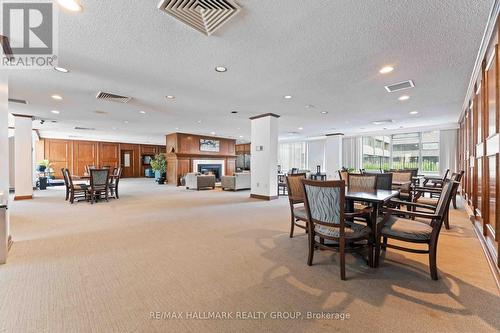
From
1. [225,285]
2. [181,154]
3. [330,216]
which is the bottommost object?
[225,285]

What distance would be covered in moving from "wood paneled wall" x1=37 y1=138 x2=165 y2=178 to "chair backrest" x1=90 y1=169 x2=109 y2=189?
916 centimetres

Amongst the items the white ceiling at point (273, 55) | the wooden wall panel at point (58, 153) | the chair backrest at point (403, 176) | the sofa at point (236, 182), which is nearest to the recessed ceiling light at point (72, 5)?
the white ceiling at point (273, 55)

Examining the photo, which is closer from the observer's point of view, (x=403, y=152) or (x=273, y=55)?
(x=273, y=55)

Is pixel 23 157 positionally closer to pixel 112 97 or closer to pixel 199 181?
pixel 112 97

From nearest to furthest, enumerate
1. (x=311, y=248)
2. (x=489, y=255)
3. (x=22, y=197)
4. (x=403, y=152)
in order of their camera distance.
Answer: (x=311, y=248) → (x=489, y=255) → (x=22, y=197) → (x=403, y=152)

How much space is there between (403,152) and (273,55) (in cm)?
978

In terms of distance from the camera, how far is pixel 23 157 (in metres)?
7.04

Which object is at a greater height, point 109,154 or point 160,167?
point 109,154

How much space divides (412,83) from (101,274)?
5569 mm

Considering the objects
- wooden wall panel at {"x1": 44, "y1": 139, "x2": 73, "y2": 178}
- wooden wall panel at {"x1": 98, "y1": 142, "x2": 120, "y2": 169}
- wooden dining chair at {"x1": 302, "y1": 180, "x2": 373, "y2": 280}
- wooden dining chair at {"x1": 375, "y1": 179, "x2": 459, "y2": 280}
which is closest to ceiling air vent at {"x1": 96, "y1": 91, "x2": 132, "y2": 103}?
wooden dining chair at {"x1": 302, "y1": 180, "x2": 373, "y2": 280}

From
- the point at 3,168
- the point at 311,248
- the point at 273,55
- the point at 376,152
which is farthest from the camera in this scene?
the point at 376,152

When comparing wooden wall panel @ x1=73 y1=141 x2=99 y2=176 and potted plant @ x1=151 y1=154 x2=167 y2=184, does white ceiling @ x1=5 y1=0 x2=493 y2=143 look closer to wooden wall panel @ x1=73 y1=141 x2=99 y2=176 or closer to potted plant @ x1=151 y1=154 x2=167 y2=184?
potted plant @ x1=151 y1=154 x2=167 y2=184

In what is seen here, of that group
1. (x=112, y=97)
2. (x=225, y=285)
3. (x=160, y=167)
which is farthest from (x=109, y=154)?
(x=225, y=285)

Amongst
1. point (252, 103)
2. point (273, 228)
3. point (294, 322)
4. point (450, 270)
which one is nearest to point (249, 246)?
point (273, 228)
